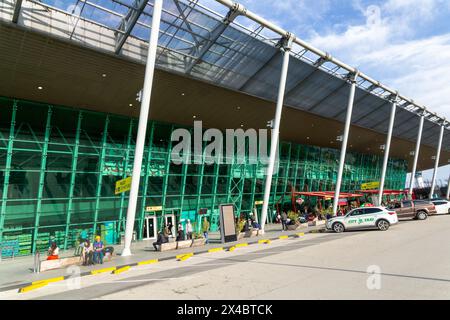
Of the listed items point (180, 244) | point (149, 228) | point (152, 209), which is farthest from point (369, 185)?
point (180, 244)

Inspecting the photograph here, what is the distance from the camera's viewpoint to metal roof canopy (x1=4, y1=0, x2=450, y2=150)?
1631 cm

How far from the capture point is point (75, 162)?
2016 cm

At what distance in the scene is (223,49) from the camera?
2023 centimetres

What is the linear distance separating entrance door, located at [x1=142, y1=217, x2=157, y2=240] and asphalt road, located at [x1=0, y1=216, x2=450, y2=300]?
10157mm

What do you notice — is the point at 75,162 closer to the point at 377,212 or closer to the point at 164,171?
the point at 164,171

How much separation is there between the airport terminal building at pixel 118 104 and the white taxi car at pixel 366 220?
9453 millimetres

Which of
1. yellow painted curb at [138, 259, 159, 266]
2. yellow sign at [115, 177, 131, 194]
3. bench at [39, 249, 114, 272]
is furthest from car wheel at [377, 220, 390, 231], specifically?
bench at [39, 249, 114, 272]

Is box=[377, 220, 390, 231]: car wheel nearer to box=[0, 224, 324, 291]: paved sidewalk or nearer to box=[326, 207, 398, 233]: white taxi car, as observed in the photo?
box=[326, 207, 398, 233]: white taxi car

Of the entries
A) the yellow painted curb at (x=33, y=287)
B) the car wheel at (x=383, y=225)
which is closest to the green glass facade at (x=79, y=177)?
the yellow painted curb at (x=33, y=287)

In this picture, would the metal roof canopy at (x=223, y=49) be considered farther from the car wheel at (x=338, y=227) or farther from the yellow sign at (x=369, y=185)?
the yellow sign at (x=369, y=185)

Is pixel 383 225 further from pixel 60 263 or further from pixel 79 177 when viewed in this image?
pixel 79 177

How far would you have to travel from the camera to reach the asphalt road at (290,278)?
771 centimetres

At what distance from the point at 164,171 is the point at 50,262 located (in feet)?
38.9
